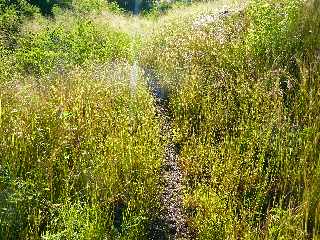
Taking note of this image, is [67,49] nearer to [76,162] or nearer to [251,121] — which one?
[76,162]

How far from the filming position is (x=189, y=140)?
452 cm

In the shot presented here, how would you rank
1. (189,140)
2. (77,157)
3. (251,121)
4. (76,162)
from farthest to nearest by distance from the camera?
(189,140) < (251,121) < (77,157) < (76,162)

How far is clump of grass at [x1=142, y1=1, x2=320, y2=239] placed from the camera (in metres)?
3.45

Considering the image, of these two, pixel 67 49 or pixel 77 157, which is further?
pixel 67 49

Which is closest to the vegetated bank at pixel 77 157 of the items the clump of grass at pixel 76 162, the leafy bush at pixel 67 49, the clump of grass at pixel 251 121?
the clump of grass at pixel 76 162

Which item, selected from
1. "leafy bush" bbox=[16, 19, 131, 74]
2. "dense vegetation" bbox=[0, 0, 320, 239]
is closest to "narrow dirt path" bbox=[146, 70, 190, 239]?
"dense vegetation" bbox=[0, 0, 320, 239]

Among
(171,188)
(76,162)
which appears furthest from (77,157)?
(171,188)

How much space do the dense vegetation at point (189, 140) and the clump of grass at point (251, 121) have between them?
1 cm

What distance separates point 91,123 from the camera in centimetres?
432

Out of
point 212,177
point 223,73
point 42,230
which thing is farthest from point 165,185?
point 223,73

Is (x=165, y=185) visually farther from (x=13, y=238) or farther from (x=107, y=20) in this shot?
(x=107, y=20)

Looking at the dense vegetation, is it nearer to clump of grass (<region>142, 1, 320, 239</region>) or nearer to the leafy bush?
clump of grass (<region>142, 1, 320, 239</region>)

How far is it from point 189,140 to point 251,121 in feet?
2.15

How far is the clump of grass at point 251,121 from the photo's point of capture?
3.45 m
